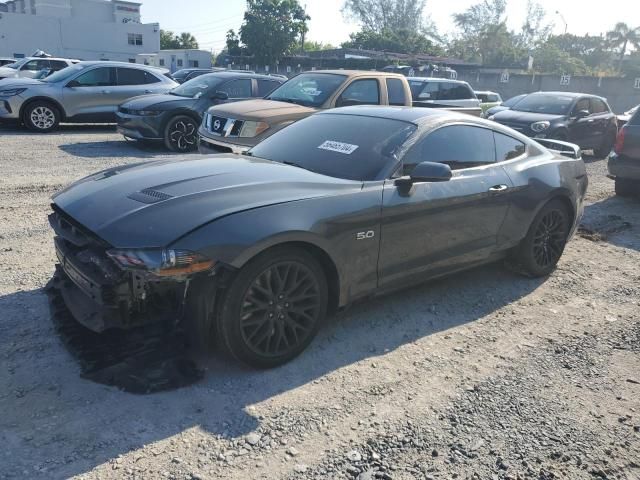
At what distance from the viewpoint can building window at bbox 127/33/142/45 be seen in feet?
195

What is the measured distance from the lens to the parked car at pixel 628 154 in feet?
26.9

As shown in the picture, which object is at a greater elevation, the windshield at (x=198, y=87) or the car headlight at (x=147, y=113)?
the windshield at (x=198, y=87)

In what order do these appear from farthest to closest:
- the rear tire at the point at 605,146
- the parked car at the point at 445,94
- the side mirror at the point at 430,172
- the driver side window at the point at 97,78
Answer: the rear tire at the point at 605,146, the parked car at the point at 445,94, the driver side window at the point at 97,78, the side mirror at the point at 430,172

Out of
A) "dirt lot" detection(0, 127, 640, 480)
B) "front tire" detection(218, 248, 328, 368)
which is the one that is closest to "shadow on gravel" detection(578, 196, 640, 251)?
"dirt lot" detection(0, 127, 640, 480)

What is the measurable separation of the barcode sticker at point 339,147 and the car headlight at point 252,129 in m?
3.84

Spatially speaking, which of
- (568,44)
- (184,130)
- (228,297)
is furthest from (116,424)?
(568,44)

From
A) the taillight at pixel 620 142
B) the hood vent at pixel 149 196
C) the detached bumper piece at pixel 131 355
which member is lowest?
the detached bumper piece at pixel 131 355

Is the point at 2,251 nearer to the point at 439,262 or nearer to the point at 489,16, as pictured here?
the point at 439,262

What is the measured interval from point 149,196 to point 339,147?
153 cm

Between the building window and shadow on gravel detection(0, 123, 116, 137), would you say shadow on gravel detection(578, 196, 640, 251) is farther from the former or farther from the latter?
the building window

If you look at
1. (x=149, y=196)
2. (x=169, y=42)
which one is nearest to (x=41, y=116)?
(x=149, y=196)

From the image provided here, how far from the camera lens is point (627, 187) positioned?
8977 mm

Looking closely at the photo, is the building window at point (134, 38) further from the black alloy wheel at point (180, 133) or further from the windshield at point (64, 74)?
the black alloy wheel at point (180, 133)

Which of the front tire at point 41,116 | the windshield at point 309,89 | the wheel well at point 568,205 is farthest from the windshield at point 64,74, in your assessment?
the wheel well at point 568,205
